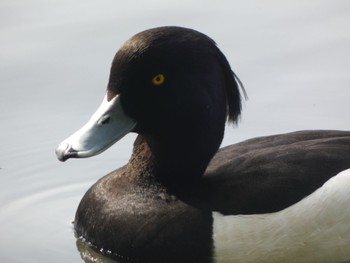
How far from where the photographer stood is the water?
7.91 meters

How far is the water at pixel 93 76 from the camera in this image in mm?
7914

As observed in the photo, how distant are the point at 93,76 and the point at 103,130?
7.22ft

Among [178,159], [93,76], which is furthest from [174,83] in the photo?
[93,76]

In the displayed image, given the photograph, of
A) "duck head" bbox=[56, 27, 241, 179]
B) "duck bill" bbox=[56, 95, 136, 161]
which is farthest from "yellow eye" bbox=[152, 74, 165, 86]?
"duck bill" bbox=[56, 95, 136, 161]

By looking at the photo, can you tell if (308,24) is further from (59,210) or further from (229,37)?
(59,210)

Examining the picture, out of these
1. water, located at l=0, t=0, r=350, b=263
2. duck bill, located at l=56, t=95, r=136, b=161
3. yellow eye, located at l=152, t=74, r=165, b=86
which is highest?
yellow eye, located at l=152, t=74, r=165, b=86

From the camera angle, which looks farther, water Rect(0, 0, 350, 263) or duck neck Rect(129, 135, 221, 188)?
water Rect(0, 0, 350, 263)

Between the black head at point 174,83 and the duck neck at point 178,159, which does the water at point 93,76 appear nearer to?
the duck neck at point 178,159

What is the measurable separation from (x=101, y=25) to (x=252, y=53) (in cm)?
113

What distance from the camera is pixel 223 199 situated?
22.4 ft

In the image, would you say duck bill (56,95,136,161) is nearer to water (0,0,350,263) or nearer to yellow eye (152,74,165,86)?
yellow eye (152,74,165,86)

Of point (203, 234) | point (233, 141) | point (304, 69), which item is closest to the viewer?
point (203, 234)

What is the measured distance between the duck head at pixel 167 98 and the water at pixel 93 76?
0.78 m

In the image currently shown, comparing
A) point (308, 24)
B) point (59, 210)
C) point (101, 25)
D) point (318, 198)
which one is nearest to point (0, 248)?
point (59, 210)
